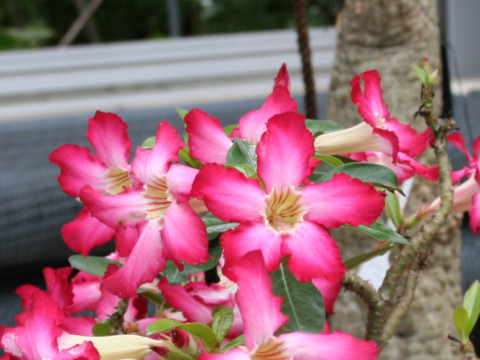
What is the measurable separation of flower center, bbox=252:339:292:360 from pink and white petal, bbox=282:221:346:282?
0.04m

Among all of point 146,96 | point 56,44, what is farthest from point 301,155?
point 56,44

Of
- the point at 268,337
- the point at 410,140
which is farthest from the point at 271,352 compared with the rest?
the point at 410,140

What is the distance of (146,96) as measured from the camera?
2359 millimetres

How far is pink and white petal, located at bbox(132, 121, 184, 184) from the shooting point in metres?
0.40

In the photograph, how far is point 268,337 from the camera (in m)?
0.34

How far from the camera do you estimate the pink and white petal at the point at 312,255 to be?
343 mm

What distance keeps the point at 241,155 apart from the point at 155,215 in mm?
64

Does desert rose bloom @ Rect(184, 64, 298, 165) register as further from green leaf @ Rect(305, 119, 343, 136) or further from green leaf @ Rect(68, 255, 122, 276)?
green leaf @ Rect(68, 255, 122, 276)

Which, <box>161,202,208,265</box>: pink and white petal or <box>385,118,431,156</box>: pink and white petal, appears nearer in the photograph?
<box>161,202,208,265</box>: pink and white petal

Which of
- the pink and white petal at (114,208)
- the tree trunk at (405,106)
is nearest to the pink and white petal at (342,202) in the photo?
the pink and white petal at (114,208)

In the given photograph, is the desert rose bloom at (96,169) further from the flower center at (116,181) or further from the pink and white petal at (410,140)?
the pink and white petal at (410,140)

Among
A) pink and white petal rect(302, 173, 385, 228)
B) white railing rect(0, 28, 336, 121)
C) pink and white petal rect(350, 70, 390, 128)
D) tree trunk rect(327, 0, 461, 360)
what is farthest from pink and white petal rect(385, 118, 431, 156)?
white railing rect(0, 28, 336, 121)

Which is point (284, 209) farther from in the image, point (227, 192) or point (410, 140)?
point (410, 140)

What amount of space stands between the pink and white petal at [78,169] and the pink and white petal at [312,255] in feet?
0.53
